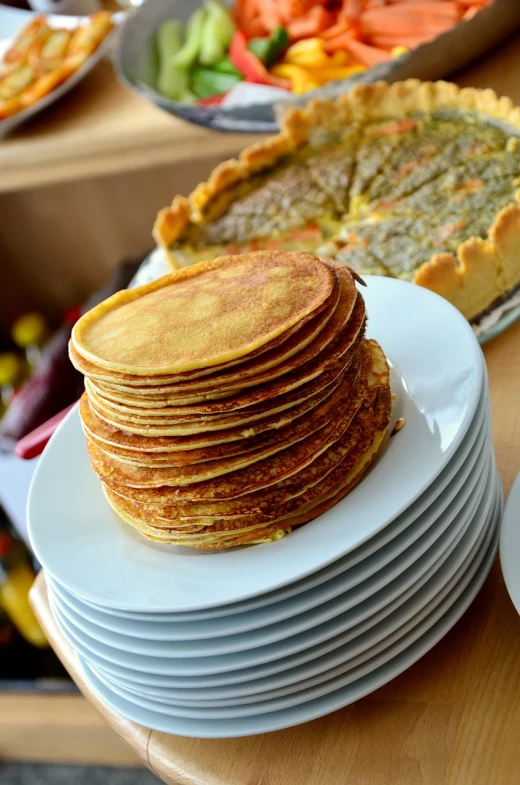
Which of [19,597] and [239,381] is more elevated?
[239,381]

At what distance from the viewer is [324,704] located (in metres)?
0.65

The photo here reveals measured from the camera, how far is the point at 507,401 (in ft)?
3.01

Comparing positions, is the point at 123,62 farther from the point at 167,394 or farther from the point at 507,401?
the point at 167,394

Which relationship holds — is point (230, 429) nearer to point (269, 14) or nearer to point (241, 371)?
point (241, 371)

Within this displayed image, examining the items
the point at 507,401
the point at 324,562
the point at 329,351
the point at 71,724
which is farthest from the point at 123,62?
the point at 71,724

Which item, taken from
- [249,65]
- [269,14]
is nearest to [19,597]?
[249,65]

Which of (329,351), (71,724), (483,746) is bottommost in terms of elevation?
(71,724)

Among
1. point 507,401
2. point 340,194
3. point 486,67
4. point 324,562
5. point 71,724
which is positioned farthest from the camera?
point 71,724

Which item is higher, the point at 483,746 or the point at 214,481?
the point at 214,481

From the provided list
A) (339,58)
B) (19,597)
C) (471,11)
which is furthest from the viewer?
(19,597)

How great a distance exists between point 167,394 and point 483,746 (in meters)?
0.37

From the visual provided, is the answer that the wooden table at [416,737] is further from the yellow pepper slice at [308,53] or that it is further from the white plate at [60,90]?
the white plate at [60,90]

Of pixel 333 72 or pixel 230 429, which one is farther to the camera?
pixel 333 72

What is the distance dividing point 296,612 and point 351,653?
0.07 metres
